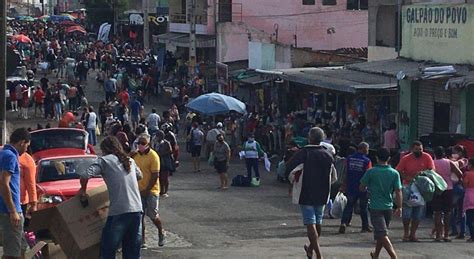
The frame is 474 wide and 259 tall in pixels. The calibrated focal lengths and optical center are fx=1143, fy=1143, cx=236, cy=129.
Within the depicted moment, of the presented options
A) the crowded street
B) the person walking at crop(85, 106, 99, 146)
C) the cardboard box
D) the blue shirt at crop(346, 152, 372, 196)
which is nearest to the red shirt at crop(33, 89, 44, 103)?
the crowded street

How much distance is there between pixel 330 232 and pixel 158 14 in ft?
178

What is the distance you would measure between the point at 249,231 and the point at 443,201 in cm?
325

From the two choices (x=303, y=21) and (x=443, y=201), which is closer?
(x=443, y=201)

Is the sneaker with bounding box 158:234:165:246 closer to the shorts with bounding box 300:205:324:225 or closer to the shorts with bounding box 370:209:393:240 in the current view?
the shorts with bounding box 300:205:324:225

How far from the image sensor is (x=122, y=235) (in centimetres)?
1211

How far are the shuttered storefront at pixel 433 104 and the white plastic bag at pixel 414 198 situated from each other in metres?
9.51

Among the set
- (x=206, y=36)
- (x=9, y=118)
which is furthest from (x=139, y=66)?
(x=9, y=118)

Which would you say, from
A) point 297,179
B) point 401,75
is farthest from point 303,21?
point 297,179

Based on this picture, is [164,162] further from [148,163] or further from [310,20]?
[310,20]

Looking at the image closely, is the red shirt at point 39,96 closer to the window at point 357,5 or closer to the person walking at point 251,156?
the person walking at point 251,156

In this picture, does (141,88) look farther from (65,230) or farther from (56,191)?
(65,230)

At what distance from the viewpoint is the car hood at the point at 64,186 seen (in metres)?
17.6

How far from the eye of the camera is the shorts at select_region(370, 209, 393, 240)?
1455cm

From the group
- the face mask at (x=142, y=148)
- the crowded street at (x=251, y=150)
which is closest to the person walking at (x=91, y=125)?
the crowded street at (x=251, y=150)
